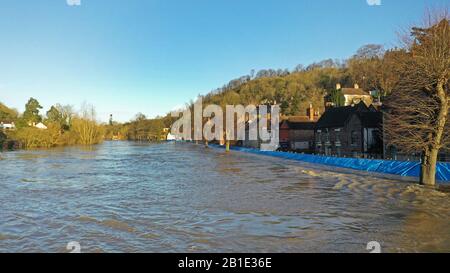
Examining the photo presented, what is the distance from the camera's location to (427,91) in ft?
71.1

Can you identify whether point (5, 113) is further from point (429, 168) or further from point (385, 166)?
point (429, 168)

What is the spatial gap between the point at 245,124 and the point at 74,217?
8036 centimetres

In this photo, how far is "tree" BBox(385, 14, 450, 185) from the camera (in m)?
20.3

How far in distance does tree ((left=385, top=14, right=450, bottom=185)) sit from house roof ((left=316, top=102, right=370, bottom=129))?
87.9ft

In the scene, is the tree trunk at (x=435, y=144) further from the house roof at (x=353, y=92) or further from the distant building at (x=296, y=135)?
the house roof at (x=353, y=92)

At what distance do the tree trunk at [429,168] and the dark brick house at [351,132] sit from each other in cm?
1667

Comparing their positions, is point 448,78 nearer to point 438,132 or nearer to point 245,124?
point 438,132

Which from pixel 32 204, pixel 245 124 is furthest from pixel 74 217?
pixel 245 124

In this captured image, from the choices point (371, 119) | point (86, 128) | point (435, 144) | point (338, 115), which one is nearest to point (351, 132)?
point (371, 119)

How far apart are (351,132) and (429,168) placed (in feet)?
89.0

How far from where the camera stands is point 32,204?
17.1m

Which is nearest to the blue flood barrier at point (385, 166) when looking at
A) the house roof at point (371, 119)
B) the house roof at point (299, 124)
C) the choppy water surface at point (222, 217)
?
the choppy water surface at point (222, 217)

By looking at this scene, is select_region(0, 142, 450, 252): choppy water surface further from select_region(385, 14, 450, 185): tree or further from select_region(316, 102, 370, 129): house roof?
select_region(316, 102, 370, 129): house roof

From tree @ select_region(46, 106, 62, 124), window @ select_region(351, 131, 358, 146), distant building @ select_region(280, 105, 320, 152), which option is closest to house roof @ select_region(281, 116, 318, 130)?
distant building @ select_region(280, 105, 320, 152)
